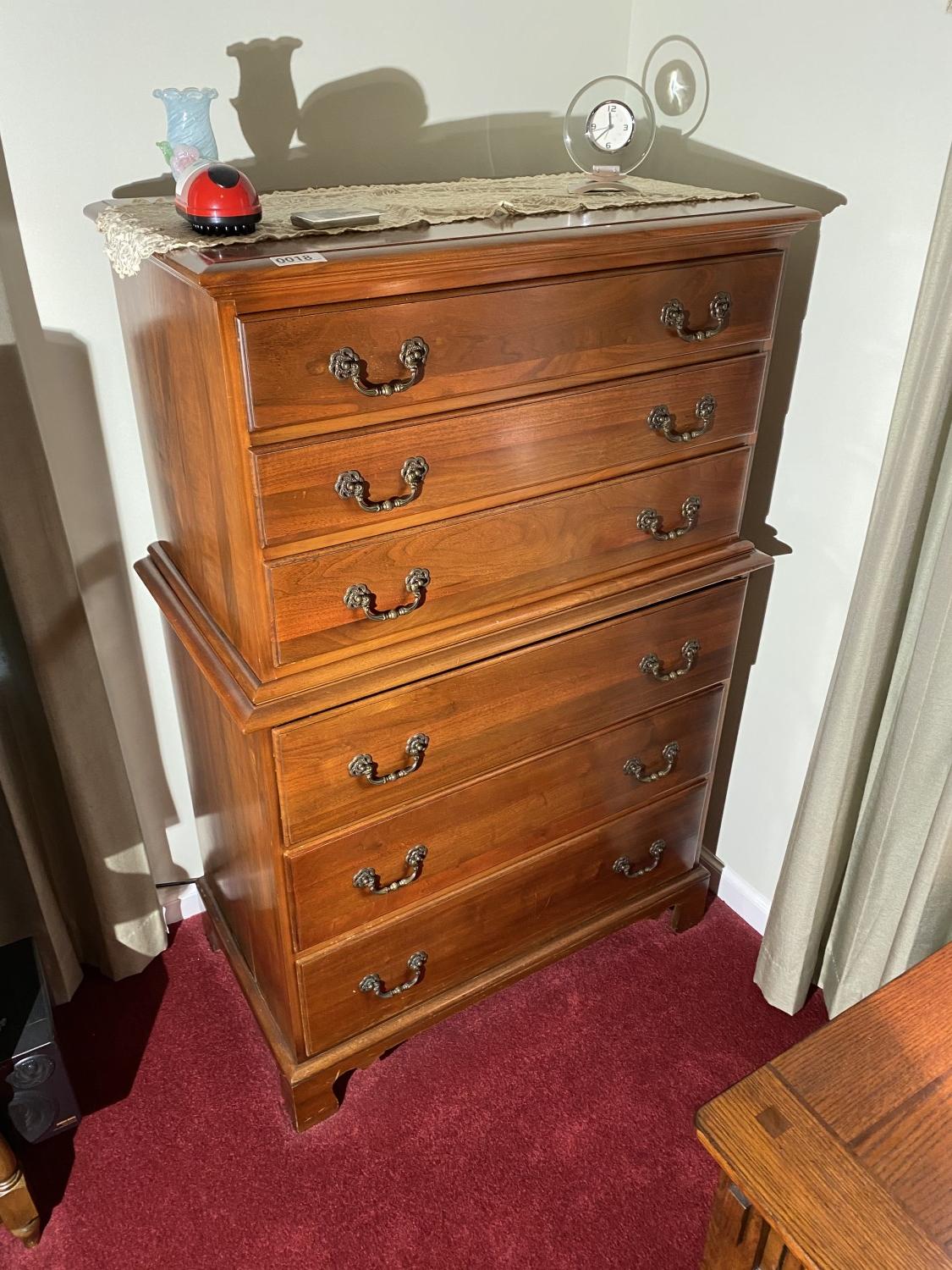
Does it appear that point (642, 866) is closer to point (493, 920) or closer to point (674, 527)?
point (493, 920)

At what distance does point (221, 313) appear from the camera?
3.39 feet

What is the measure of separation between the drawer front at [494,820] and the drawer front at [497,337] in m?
0.63

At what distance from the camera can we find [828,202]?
5.05 ft

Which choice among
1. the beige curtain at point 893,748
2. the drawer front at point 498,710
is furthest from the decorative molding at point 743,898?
the drawer front at point 498,710

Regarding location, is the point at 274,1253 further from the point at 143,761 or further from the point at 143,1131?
the point at 143,761

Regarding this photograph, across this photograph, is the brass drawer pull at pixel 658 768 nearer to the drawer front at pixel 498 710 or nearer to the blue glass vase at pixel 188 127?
the drawer front at pixel 498 710

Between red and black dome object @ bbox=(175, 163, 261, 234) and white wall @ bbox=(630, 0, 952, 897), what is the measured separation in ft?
3.02

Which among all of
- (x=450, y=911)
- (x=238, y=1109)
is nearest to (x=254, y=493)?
(x=450, y=911)

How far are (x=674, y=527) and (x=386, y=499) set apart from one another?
548 millimetres

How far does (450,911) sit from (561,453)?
31.2 inches

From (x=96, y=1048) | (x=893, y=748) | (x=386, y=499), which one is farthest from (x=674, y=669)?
(x=96, y=1048)

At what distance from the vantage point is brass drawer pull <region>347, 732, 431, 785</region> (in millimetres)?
1380

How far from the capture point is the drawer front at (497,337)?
1.09m

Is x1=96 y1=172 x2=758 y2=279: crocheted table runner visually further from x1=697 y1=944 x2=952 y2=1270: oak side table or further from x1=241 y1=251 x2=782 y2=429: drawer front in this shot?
x1=697 y1=944 x2=952 y2=1270: oak side table
